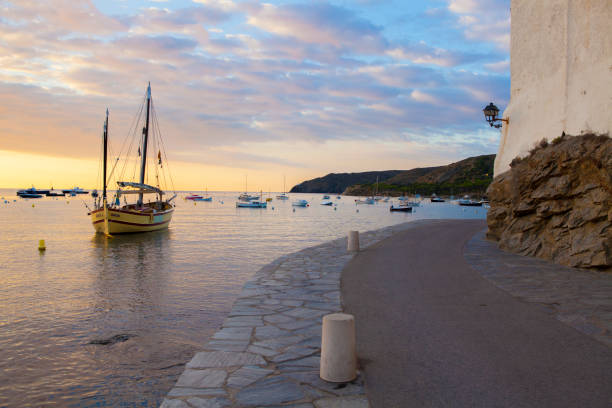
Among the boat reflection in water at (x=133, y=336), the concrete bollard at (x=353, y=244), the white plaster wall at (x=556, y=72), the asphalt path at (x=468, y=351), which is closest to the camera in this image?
the asphalt path at (x=468, y=351)

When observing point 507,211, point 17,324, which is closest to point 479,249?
point 507,211

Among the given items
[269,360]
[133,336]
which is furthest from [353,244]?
[269,360]

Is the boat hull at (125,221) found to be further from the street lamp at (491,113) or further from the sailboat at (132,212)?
the street lamp at (491,113)

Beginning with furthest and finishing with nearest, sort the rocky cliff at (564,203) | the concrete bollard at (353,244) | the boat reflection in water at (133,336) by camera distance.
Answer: the concrete bollard at (353,244) < the rocky cliff at (564,203) < the boat reflection in water at (133,336)

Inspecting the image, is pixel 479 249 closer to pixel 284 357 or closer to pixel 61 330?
pixel 284 357

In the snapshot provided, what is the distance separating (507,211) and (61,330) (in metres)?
14.9

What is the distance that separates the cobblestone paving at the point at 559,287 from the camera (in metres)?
6.34

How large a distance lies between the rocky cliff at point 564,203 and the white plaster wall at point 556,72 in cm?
67

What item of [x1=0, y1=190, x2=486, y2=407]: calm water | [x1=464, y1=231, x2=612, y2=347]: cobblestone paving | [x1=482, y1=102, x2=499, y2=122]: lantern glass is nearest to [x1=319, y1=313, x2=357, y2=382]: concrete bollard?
[x1=0, y1=190, x2=486, y2=407]: calm water

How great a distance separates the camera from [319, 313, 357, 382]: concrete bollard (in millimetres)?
4336

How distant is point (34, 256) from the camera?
21.6 m

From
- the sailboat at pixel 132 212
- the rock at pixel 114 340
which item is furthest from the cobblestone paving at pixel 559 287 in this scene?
the sailboat at pixel 132 212

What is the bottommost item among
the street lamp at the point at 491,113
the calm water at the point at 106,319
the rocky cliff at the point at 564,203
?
the calm water at the point at 106,319

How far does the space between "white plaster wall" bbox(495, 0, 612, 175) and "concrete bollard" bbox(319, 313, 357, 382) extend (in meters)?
10.5
